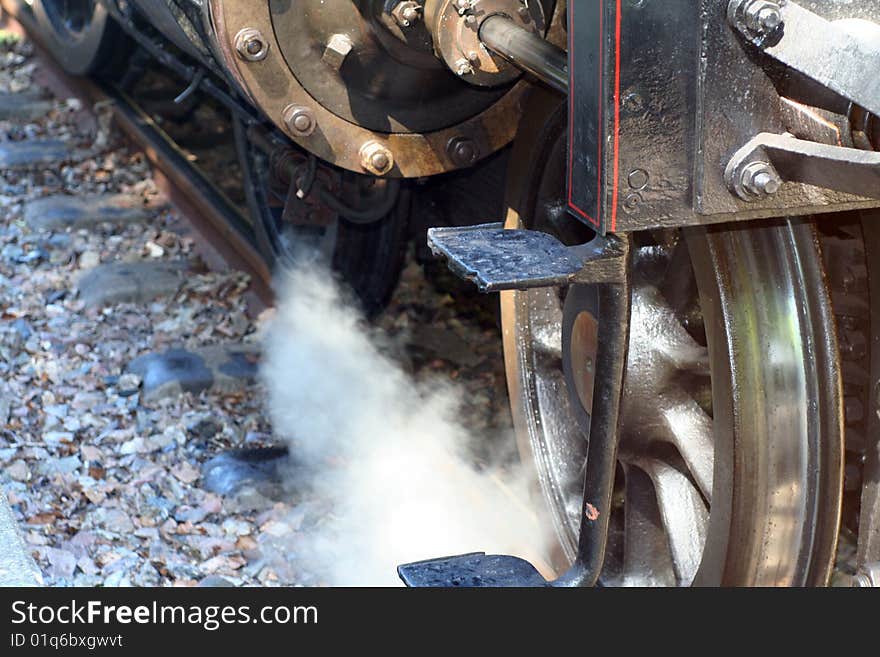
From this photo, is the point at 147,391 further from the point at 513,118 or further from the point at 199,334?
the point at 513,118

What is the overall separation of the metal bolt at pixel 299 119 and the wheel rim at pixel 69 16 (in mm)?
3612

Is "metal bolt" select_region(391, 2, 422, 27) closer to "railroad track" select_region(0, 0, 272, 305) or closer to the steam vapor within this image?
the steam vapor

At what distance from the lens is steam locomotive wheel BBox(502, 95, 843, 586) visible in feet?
6.17

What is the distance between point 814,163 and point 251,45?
119 centimetres

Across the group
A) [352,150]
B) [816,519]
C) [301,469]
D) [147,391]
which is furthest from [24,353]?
[816,519]

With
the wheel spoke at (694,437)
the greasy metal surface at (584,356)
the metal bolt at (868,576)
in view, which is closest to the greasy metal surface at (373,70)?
the greasy metal surface at (584,356)

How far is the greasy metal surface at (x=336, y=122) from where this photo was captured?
2.37 metres

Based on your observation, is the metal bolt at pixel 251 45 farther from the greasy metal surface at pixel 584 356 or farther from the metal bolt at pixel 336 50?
the greasy metal surface at pixel 584 356

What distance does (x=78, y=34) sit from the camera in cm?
572

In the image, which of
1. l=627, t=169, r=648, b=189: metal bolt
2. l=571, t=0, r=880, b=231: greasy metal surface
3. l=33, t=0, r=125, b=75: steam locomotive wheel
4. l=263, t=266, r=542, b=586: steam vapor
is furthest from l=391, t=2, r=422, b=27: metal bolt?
l=33, t=0, r=125, b=75: steam locomotive wheel

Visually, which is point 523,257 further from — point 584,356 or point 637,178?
point 584,356

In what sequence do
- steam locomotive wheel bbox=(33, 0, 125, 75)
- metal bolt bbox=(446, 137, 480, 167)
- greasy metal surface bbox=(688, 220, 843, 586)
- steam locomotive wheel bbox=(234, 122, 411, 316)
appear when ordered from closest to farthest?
greasy metal surface bbox=(688, 220, 843, 586) → metal bolt bbox=(446, 137, 480, 167) → steam locomotive wheel bbox=(234, 122, 411, 316) → steam locomotive wheel bbox=(33, 0, 125, 75)

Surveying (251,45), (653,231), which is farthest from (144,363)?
(653,231)

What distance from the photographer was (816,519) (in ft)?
6.28
